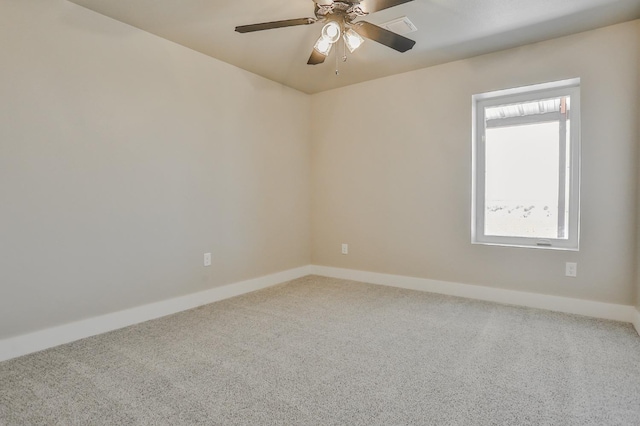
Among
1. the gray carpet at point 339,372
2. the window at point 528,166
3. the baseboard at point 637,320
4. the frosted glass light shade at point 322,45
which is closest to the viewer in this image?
the gray carpet at point 339,372

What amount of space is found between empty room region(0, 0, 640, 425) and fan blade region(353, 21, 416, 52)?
47 millimetres

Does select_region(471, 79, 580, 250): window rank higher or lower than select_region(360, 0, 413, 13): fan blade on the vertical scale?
lower

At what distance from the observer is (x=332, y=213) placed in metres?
4.24

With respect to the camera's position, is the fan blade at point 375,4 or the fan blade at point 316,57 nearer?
the fan blade at point 375,4

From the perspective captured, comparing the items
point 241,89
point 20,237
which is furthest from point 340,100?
point 20,237

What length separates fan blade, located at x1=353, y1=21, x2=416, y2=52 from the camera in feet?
6.81

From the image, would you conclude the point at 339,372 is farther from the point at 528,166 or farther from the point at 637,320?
the point at 528,166

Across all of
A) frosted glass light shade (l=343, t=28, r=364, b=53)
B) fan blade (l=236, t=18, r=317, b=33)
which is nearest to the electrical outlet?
frosted glass light shade (l=343, t=28, r=364, b=53)

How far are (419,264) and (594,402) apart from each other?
2.05m

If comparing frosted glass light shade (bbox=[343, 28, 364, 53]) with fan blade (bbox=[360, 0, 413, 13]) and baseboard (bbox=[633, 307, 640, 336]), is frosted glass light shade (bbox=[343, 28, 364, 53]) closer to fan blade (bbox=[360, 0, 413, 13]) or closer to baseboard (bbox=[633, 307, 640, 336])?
fan blade (bbox=[360, 0, 413, 13])

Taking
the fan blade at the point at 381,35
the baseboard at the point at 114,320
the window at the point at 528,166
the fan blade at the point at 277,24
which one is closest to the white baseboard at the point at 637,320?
the window at the point at 528,166

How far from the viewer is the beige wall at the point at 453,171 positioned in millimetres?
2684

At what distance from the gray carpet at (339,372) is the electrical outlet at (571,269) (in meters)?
0.34

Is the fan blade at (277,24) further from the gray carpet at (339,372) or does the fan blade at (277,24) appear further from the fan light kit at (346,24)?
the gray carpet at (339,372)
